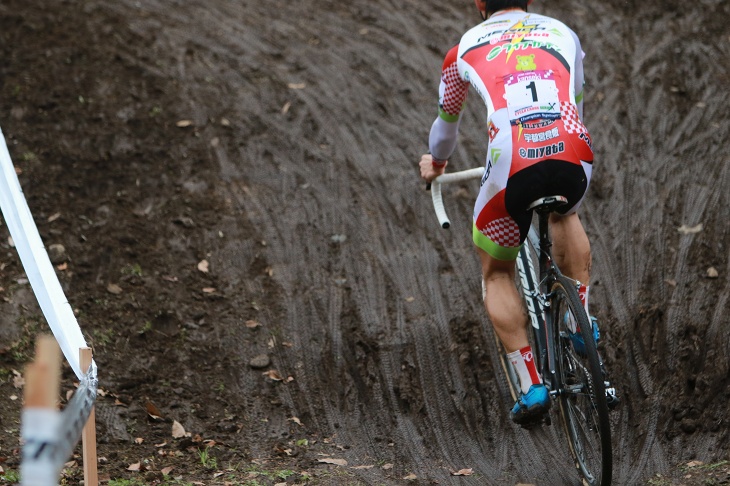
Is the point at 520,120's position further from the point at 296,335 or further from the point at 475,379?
the point at 296,335

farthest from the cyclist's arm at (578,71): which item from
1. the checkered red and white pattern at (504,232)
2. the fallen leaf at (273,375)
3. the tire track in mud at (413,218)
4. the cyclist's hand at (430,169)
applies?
the fallen leaf at (273,375)

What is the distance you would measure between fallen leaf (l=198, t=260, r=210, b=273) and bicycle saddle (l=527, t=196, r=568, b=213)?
10.2 feet

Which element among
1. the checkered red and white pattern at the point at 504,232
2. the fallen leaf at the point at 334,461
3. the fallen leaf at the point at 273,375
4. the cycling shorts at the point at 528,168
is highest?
the cycling shorts at the point at 528,168

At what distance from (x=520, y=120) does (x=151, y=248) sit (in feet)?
11.5

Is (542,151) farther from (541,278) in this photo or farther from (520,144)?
(541,278)

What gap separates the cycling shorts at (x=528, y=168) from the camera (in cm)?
400

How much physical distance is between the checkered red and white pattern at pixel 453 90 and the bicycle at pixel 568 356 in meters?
0.38

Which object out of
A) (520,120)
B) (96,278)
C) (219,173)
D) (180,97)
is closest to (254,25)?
(180,97)

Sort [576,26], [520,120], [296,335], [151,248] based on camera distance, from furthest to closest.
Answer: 1. [576,26]
2. [151,248]
3. [296,335]
4. [520,120]

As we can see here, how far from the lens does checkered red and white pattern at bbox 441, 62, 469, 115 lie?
4.54 metres

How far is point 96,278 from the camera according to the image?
612 centimetres

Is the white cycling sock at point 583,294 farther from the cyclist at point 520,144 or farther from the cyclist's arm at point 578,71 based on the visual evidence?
the cyclist's arm at point 578,71

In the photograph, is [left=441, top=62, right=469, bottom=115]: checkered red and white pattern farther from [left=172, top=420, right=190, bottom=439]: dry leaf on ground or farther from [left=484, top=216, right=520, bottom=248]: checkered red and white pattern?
[left=172, top=420, right=190, bottom=439]: dry leaf on ground

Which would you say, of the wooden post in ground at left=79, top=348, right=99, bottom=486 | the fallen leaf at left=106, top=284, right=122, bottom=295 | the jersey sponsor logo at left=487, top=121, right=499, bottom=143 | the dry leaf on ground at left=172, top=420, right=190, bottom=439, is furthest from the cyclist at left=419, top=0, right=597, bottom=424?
the fallen leaf at left=106, top=284, right=122, bottom=295
